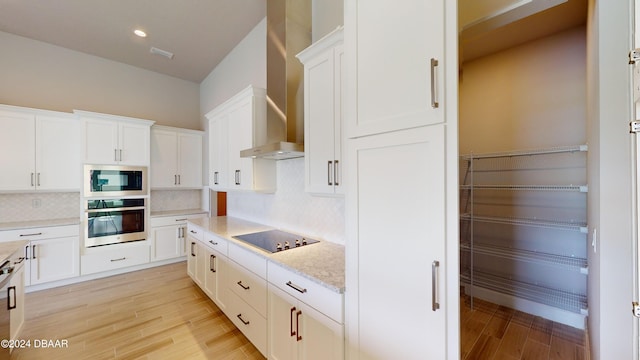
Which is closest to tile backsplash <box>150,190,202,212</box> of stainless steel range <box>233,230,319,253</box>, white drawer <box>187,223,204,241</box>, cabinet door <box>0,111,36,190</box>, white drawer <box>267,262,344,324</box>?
cabinet door <box>0,111,36,190</box>

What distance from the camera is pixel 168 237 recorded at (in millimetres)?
4215

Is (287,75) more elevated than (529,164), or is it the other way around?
(287,75)

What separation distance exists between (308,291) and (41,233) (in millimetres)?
3978

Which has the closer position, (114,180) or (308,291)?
(308,291)

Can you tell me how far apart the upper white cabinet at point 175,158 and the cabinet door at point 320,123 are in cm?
358

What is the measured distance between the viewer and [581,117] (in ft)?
8.25

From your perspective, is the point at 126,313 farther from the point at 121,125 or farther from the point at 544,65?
the point at 544,65

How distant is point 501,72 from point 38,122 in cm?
616

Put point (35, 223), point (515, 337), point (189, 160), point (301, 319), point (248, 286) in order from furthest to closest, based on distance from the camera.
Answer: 1. point (189, 160)
2. point (35, 223)
3. point (515, 337)
4. point (248, 286)
5. point (301, 319)

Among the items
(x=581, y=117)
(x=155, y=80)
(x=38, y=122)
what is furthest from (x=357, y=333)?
(x=155, y=80)

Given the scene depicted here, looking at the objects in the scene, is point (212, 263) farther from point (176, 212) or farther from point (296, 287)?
point (176, 212)

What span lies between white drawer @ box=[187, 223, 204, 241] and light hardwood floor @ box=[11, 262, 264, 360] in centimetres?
74

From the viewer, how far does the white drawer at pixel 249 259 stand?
1.90 m

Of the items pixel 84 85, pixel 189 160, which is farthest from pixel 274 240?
pixel 84 85
